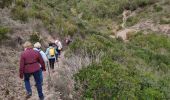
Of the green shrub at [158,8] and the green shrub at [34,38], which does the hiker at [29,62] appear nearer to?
the green shrub at [34,38]

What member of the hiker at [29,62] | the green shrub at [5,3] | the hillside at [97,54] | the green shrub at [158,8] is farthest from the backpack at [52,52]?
the green shrub at [158,8]

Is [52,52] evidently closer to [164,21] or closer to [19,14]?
[19,14]

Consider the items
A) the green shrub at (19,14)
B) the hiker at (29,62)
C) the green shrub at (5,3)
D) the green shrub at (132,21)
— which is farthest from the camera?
the green shrub at (132,21)

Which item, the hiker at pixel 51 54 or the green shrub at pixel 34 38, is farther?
the green shrub at pixel 34 38

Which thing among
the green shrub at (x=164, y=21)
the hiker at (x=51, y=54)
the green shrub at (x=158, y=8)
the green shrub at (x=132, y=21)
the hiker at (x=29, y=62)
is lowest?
the green shrub at (x=132, y=21)

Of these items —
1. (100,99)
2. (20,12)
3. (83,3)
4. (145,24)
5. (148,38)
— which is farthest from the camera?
(83,3)

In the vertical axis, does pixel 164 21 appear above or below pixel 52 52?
below

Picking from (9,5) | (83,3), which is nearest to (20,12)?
(9,5)

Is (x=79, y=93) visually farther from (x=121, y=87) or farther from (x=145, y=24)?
(x=145, y=24)

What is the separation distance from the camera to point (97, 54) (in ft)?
41.0

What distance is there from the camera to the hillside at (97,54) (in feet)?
31.7

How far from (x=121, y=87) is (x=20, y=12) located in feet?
41.8

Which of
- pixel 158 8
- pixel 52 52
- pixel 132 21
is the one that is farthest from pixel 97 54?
pixel 158 8

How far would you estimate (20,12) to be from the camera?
21.3m
